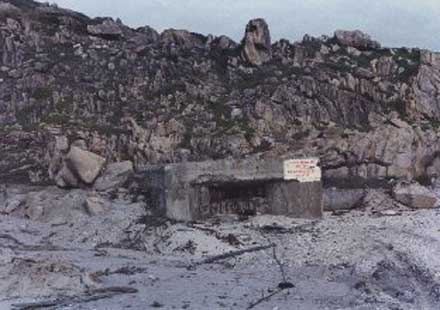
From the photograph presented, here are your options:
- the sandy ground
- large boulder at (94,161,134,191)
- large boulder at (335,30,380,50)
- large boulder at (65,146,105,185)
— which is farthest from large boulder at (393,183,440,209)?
large boulder at (335,30,380,50)

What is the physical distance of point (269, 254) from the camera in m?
17.1

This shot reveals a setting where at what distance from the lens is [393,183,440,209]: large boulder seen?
2138 centimetres

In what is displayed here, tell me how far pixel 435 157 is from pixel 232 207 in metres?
9.06

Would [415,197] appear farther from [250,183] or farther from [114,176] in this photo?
[114,176]

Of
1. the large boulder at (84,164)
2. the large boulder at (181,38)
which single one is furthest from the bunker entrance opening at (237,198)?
the large boulder at (181,38)

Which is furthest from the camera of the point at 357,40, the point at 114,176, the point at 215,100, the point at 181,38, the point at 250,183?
the point at 181,38

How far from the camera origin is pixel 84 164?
24.2 meters

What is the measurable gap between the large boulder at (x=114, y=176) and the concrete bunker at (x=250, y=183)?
3472 millimetres

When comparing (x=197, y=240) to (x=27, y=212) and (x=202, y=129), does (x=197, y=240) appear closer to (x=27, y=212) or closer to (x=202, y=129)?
(x=27, y=212)

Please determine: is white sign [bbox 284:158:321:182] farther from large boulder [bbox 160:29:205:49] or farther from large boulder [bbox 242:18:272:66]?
large boulder [bbox 160:29:205:49]

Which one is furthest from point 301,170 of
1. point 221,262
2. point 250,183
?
point 221,262

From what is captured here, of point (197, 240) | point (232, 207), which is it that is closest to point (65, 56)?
point (232, 207)

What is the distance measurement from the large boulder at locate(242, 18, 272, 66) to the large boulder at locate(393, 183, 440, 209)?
12824 mm

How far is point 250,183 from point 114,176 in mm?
5583
